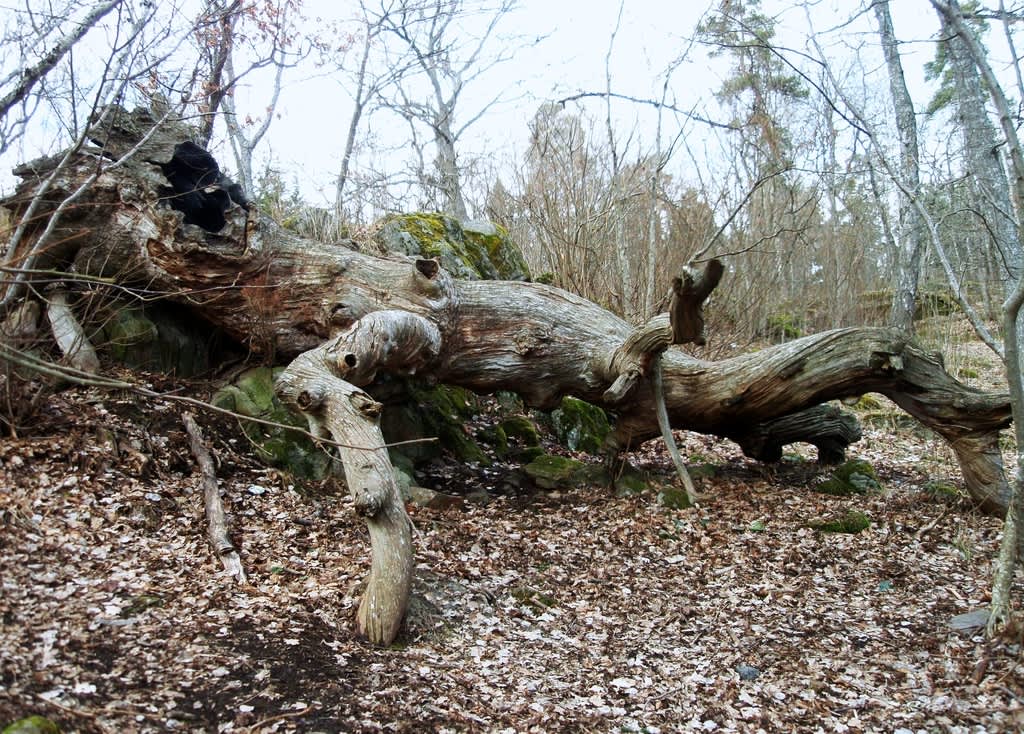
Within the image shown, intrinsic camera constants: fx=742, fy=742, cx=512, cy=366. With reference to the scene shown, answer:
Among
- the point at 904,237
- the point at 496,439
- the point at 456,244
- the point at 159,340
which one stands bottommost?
the point at 496,439

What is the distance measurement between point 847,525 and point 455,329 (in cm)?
356

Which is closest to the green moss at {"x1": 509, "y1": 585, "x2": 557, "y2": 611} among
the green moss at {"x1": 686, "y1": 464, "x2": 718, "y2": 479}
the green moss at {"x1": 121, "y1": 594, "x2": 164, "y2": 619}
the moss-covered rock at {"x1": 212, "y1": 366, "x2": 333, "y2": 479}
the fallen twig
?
the fallen twig

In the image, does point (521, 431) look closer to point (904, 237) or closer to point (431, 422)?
point (431, 422)

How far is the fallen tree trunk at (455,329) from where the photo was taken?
603cm

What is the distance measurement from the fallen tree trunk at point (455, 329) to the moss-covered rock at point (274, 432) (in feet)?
1.44

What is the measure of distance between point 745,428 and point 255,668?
511cm

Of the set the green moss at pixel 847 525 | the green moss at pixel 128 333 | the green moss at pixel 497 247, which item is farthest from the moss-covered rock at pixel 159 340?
the green moss at pixel 847 525

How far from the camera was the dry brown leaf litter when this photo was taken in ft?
10.7

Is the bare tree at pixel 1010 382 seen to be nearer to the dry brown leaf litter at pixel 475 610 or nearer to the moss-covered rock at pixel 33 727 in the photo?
the dry brown leaf litter at pixel 475 610

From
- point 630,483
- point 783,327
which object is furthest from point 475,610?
point 783,327

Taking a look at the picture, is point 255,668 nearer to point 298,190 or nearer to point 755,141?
point 755,141

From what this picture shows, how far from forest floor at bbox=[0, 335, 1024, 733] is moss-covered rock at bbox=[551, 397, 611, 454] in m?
2.09

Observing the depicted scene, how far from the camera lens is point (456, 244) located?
29.2 feet

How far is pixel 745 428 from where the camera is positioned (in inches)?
280
